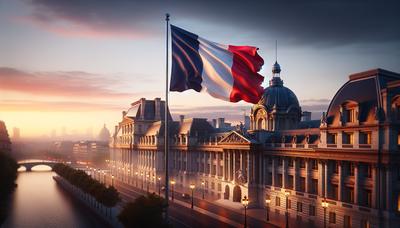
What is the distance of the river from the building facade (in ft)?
107

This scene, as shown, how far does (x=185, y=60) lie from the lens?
3422cm

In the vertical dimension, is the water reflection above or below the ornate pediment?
below

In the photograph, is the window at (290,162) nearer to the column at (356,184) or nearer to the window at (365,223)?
the column at (356,184)

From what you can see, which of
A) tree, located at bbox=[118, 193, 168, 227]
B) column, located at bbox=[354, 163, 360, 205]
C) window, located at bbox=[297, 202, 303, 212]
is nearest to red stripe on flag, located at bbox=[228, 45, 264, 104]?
tree, located at bbox=[118, 193, 168, 227]

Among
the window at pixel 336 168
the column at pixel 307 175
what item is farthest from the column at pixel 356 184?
the column at pixel 307 175

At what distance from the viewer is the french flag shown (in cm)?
3416

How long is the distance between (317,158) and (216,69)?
133 ft

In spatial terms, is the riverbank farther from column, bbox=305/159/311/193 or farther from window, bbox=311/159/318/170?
window, bbox=311/159/318/170

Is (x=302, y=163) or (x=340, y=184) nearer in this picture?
(x=340, y=184)

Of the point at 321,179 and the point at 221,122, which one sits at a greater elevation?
the point at 221,122

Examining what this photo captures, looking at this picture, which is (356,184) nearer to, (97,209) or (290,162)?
(290,162)

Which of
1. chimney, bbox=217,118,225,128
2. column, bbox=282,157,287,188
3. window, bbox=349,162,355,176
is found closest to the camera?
window, bbox=349,162,355,176

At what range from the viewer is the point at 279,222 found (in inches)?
2719

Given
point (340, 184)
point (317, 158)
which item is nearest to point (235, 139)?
point (317, 158)
